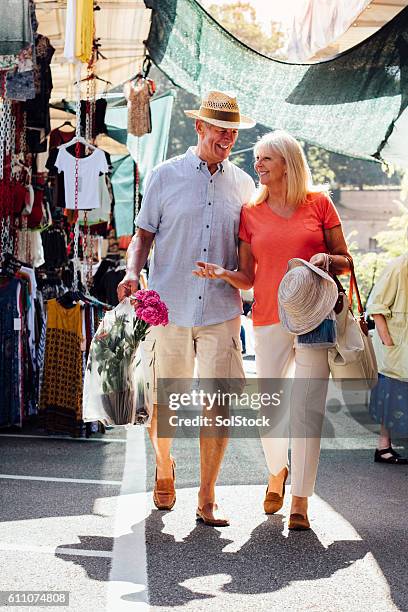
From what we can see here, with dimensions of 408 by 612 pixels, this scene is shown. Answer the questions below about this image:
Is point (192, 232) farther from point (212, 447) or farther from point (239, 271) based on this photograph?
point (212, 447)

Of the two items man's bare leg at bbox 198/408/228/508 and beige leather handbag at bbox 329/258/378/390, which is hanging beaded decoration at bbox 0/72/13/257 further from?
beige leather handbag at bbox 329/258/378/390

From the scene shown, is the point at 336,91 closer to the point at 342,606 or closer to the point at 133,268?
the point at 133,268

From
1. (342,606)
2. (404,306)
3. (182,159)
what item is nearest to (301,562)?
(342,606)

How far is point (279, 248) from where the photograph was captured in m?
6.27

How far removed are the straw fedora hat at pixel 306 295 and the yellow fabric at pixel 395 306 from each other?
2631 millimetres

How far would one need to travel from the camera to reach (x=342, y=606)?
14.9 feet

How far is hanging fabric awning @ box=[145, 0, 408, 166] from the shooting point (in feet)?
29.8

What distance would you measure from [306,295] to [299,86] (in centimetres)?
393

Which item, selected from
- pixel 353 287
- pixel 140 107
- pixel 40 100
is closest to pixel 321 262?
pixel 353 287

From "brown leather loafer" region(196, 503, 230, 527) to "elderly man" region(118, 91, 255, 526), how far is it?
39 centimetres

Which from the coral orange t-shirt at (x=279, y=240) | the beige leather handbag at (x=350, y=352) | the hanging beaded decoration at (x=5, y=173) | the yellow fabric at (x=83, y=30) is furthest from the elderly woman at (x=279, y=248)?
the hanging beaded decoration at (x=5, y=173)

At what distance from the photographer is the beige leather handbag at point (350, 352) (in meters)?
5.98

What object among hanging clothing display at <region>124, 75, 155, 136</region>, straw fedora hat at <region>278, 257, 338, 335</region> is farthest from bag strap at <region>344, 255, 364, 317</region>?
hanging clothing display at <region>124, 75, 155, 136</region>

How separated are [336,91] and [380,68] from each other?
483 millimetres
